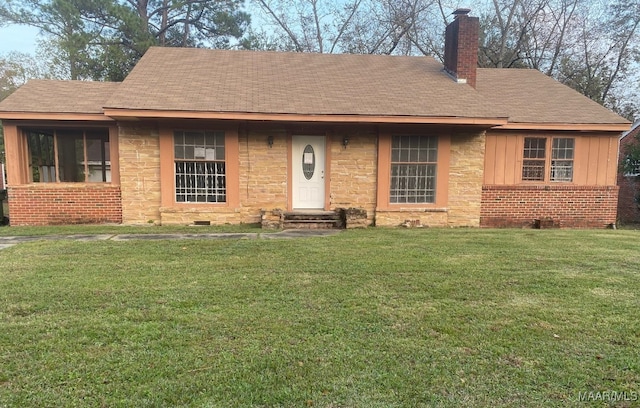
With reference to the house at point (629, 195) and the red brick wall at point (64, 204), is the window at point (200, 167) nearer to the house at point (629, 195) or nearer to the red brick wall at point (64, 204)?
the red brick wall at point (64, 204)

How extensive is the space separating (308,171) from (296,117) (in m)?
1.43

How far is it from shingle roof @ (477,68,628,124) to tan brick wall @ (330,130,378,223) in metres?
3.27

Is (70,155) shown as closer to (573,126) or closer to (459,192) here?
(459,192)

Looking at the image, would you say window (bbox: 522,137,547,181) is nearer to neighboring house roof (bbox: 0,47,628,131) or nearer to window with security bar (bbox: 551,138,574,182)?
window with security bar (bbox: 551,138,574,182)

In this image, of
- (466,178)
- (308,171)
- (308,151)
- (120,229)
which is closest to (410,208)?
(466,178)

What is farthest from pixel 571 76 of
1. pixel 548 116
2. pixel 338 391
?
pixel 338 391

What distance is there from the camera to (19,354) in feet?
9.07

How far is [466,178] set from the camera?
9484 millimetres

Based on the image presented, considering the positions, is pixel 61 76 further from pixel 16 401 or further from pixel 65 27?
pixel 16 401

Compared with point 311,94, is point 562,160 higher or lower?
lower

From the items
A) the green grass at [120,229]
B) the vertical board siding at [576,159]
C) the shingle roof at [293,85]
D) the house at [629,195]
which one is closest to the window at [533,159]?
the vertical board siding at [576,159]

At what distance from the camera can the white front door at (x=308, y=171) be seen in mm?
9242

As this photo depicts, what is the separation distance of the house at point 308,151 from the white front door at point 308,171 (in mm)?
24

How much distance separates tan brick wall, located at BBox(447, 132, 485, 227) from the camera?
9.39 meters
